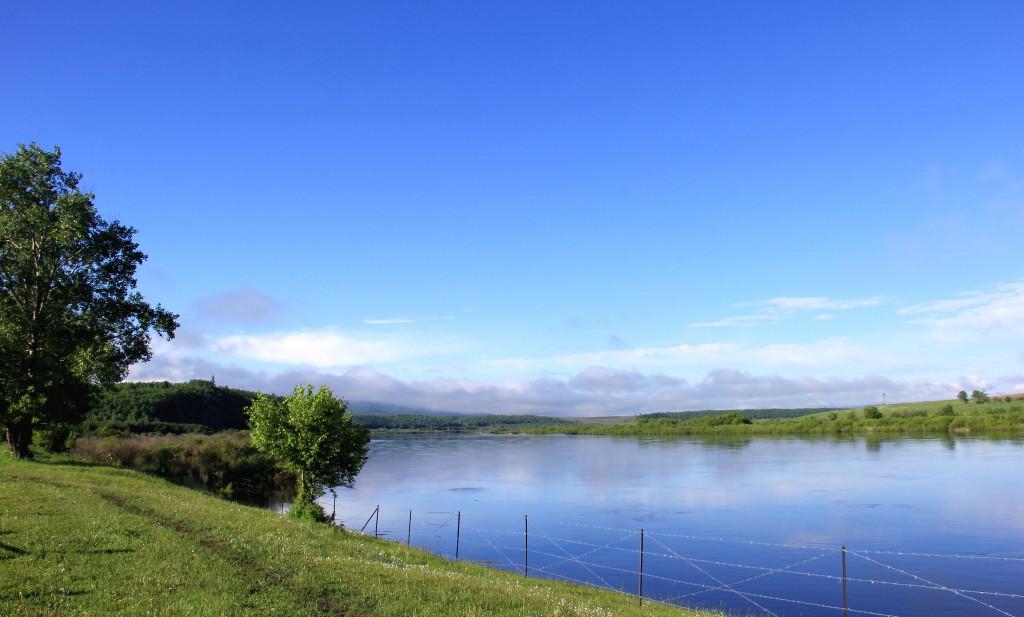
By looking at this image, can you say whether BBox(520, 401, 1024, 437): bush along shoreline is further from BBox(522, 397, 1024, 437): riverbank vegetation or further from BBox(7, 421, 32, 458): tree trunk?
BBox(7, 421, 32, 458): tree trunk

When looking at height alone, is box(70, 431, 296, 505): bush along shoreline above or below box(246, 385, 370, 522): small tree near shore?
below

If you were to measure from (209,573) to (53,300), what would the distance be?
107 ft

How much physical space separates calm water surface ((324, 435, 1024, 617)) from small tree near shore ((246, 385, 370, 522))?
5677mm

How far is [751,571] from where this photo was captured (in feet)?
93.2

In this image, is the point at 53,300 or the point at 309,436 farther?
the point at 53,300

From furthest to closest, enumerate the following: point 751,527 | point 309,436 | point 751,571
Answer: point 751,527, point 309,436, point 751,571

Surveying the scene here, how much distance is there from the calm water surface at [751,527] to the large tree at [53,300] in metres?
18.0

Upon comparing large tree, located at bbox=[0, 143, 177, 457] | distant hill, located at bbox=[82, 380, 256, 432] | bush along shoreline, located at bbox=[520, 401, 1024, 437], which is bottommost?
bush along shoreline, located at bbox=[520, 401, 1024, 437]

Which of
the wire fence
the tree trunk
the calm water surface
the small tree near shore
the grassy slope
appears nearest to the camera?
the grassy slope

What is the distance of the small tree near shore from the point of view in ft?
106

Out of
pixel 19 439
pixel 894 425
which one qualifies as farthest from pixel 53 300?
pixel 894 425

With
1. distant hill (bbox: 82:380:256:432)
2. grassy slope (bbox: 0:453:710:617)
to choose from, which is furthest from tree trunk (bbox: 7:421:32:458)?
distant hill (bbox: 82:380:256:432)

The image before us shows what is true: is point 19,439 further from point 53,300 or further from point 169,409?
point 169,409

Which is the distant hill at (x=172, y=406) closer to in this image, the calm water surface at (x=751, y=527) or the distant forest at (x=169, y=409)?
the distant forest at (x=169, y=409)
